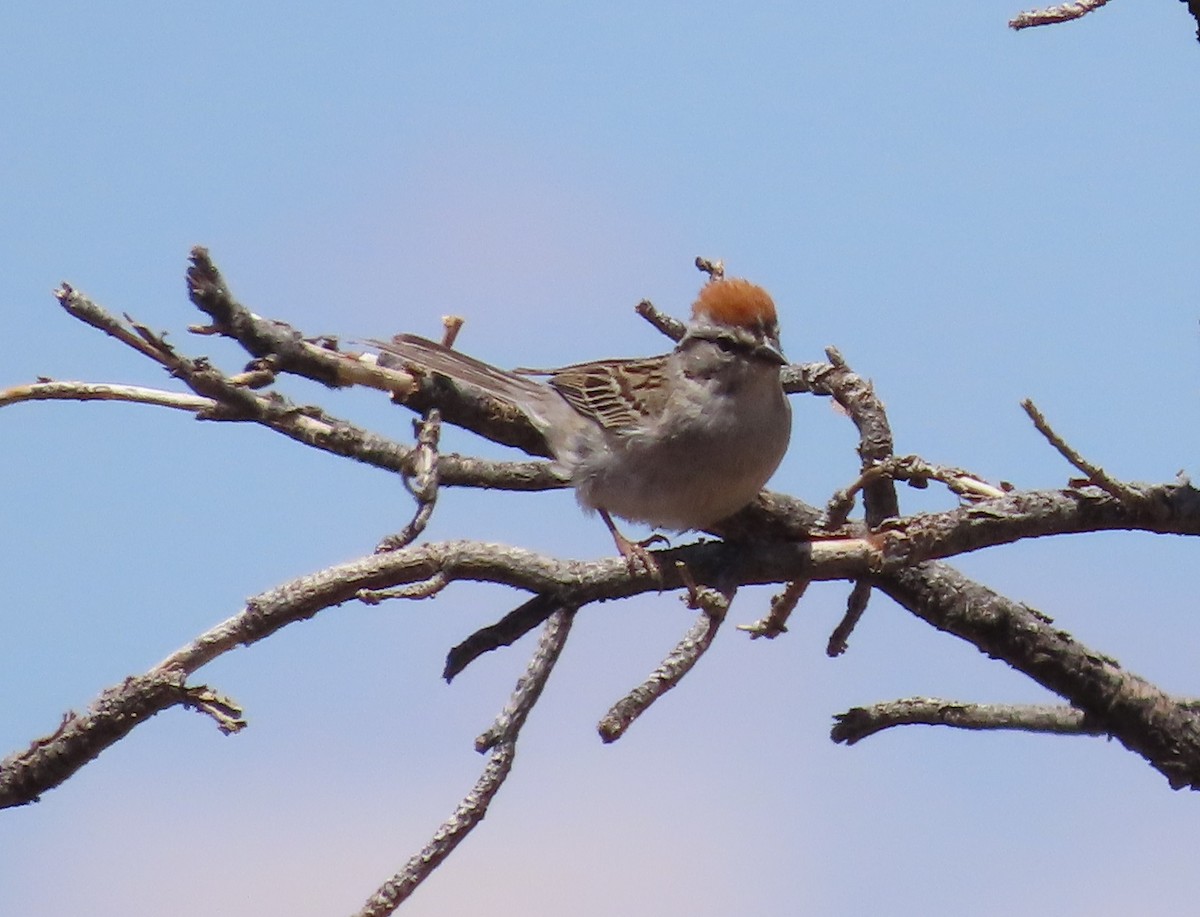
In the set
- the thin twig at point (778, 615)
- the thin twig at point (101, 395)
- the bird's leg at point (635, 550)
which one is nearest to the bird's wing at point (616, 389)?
the bird's leg at point (635, 550)

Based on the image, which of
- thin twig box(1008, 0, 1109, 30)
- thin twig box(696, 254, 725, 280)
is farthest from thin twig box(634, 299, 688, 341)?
thin twig box(1008, 0, 1109, 30)

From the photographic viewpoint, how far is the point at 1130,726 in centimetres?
427

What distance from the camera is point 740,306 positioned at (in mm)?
5895

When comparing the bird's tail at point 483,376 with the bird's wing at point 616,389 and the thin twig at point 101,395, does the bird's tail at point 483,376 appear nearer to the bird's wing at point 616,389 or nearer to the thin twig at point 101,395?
the bird's wing at point 616,389

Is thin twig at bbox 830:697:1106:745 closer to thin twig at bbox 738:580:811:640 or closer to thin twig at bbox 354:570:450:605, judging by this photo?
thin twig at bbox 738:580:811:640

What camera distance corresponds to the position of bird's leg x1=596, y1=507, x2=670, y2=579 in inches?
146

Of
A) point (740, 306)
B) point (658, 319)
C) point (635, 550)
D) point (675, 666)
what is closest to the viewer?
point (675, 666)

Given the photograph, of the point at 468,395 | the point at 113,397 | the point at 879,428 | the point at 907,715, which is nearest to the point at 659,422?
the point at 468,395

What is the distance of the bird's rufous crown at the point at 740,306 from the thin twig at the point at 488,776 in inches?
96.6

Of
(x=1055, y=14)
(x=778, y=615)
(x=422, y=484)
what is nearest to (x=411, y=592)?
(x=422, y=484)

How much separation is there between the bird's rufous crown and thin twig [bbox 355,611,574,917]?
8.05 feet

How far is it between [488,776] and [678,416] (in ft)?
8.32

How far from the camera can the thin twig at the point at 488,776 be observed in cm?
339

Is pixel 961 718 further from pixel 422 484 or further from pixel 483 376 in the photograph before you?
pixel 483 376
